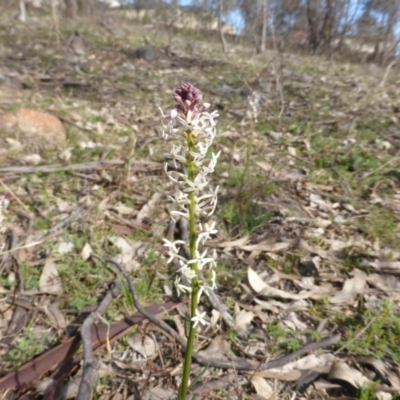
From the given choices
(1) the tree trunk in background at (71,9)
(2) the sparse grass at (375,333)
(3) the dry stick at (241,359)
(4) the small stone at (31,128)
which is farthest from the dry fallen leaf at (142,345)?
(1) the tree trunk in background at (71,9)

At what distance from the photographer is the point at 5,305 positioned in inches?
96.7

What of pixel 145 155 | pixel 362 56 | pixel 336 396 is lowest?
pixel 336 396

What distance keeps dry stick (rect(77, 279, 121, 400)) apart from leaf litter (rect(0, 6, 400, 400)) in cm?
11

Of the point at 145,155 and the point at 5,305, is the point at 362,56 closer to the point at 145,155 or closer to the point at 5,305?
the point at 145,155

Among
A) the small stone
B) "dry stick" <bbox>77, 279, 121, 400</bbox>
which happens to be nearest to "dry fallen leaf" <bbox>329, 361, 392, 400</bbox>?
Result: "dry stick" <bbox>77, 279, 121, 400</bbox>

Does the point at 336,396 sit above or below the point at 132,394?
above

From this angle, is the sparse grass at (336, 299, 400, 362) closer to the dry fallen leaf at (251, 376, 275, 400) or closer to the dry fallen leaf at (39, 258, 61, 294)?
the dry fallen leaf at (251, 376, 275, 400)

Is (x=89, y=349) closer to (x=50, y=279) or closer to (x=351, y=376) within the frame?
(x=50, y=279)

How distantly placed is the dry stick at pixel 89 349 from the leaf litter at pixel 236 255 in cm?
11

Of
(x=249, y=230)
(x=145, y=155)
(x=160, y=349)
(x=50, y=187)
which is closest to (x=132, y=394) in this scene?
(x=160, y=349)

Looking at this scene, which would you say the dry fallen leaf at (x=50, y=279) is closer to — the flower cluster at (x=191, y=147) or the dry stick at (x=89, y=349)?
the dry stick at (x=89, y=349)

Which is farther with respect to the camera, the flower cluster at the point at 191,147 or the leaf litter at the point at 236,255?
the leaf litter at the point at 236,255

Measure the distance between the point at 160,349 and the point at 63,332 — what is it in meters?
0.68

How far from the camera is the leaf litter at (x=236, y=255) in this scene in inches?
82.7
